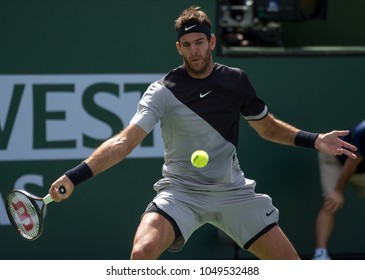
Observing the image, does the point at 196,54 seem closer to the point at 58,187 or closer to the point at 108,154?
the point at 108,154

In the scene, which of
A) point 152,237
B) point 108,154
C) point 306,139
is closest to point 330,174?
point 306,139

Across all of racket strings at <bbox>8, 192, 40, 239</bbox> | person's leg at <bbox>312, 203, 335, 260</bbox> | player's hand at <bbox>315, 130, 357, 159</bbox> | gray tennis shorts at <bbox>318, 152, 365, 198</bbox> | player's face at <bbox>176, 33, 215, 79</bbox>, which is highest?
player's face at <bbox>176, 33, 215, 79</bbox>

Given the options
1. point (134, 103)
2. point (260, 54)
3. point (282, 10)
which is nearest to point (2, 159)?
point (134, 103)

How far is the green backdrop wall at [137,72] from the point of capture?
24.3 feet

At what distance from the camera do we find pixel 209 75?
5484 mm

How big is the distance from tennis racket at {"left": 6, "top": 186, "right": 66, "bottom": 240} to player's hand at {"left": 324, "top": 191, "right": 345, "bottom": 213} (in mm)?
3329

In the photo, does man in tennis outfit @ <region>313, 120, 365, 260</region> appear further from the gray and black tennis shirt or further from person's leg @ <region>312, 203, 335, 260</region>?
the gray and black tennis shirt

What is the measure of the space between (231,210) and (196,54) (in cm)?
96

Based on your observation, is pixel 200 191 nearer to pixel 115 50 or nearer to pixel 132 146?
pixel 132 146

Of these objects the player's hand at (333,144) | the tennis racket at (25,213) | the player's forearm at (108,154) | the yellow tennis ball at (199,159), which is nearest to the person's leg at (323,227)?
the player's hand at (333,144)

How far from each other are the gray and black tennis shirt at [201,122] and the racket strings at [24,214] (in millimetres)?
926

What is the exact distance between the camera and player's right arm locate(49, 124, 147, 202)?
462 centimetres

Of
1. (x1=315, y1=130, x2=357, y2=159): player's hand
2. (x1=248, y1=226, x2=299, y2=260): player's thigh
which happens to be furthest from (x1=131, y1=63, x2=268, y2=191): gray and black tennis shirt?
(x1=315, y1=130, x2=357, y2=159): player's hand
